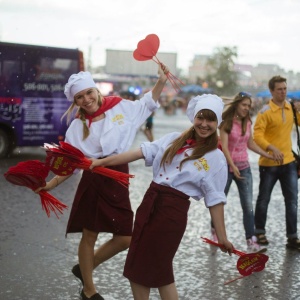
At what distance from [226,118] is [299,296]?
218cm

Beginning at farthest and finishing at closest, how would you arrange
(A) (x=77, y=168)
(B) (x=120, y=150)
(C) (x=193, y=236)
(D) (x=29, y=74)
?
(D) (x=29, y=74)
(C) (x=193, y=236)
(B) (x=120, y=150)
(A) (x=77, y=168)

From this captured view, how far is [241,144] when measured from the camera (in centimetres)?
683

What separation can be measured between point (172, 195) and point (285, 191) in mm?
3324

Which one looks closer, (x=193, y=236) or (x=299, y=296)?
(x=299, y=296)

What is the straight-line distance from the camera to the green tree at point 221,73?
66.4m

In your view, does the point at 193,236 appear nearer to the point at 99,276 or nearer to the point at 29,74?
the point at 99,276

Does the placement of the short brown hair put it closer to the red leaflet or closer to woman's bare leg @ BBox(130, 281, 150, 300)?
the red leaflet

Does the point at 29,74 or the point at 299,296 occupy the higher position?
the point at 29,74

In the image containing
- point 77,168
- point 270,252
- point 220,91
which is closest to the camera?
point 77,168

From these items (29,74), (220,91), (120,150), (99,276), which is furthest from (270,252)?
(220,91)

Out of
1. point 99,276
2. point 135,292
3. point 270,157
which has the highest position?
point 270,157

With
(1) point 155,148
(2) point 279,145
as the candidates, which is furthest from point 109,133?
(2) point 279,145

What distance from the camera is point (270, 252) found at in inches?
259

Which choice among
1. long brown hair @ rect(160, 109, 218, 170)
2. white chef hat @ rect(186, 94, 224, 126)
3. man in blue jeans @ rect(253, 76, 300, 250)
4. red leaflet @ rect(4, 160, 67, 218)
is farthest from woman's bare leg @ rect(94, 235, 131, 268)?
man in blue jeans @ rect(253, 76, 300, 250)
